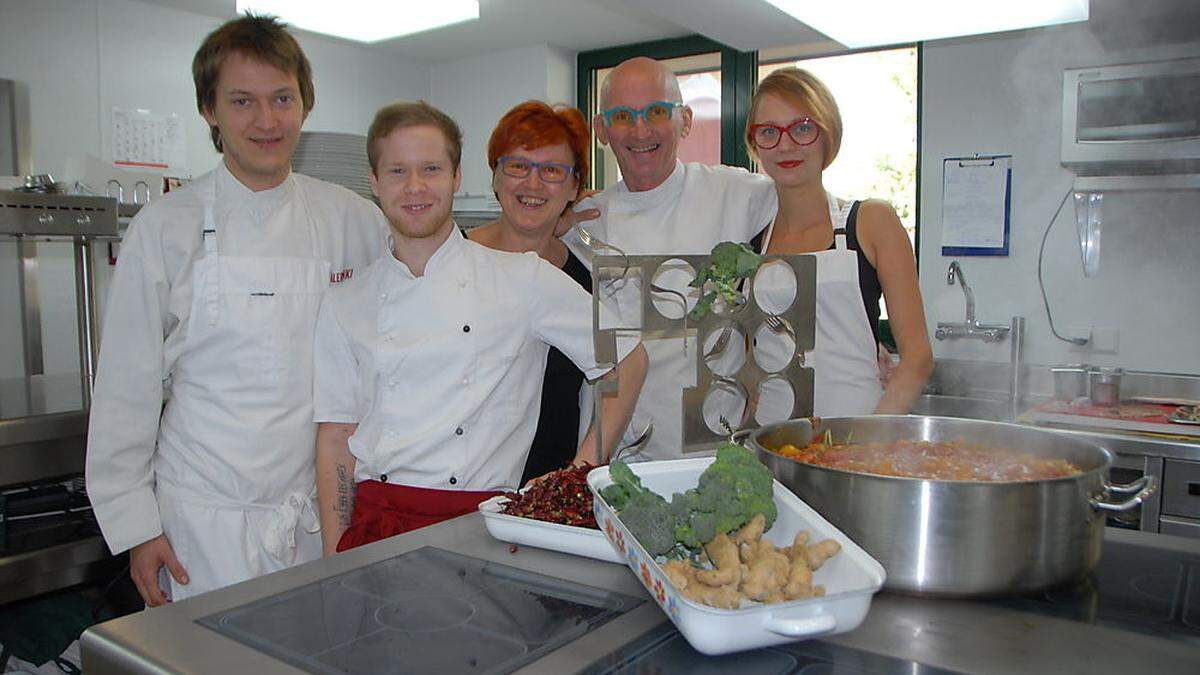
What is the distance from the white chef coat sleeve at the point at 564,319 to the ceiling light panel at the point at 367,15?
3.57 feet

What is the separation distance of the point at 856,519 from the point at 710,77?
13.2ft

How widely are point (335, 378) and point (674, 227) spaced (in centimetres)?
89

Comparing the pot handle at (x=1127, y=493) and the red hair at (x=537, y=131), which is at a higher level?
the red hair at (x=537, y=131)

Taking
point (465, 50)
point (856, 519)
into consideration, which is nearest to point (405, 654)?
point (856, 519)

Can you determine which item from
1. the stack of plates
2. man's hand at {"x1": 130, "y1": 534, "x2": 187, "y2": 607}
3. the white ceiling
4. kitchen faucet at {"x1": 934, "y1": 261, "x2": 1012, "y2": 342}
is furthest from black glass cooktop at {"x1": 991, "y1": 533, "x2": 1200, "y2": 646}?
the white ceiling

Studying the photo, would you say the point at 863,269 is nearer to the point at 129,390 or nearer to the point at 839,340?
the point at 839,340

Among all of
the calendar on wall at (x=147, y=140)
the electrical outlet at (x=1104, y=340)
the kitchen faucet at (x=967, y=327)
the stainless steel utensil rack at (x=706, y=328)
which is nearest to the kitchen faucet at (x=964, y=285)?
the kitchen faucet at (x=967, y=327)

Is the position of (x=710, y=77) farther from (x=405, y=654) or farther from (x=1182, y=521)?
(x=405, y=654)

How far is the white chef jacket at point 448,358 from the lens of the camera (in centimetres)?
156

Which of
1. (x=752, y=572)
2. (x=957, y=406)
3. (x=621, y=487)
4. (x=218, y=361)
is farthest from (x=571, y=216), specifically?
(x=957, y=406)

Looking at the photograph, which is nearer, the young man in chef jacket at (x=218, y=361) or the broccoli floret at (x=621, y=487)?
the broccoli floret at (x=621, y=487)

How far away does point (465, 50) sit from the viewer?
4.88 metres

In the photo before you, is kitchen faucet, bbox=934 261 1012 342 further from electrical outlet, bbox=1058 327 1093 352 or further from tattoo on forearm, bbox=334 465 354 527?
tattoo on forearm, bbox=334 465 354 527

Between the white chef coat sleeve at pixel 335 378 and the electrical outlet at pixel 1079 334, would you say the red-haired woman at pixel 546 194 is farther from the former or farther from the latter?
the electrical outlet at pixel 1079 334
